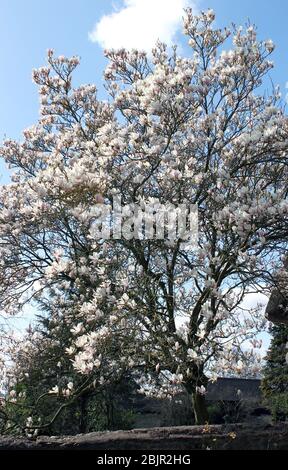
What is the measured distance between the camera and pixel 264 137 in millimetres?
7156

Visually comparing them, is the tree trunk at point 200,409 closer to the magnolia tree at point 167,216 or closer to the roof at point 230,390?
the magnolia tree at point 167,216

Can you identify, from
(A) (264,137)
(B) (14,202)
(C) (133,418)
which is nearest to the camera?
(A) (264,137)

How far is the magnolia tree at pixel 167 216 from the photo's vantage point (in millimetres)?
6602

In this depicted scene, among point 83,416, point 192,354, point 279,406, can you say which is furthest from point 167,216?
point 279,406

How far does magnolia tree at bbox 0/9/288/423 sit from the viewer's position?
6.60 meters

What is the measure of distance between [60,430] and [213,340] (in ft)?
18.8

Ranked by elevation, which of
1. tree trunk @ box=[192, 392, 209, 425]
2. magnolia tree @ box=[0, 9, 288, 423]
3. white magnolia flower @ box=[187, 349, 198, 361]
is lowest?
tree trunk @ box=[192, 392, 209, 425]

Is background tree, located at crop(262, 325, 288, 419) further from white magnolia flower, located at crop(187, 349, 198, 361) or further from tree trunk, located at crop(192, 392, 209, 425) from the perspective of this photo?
white magnolia flower, located at crop(187, 349, 198, 361)

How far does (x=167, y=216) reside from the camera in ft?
22.3

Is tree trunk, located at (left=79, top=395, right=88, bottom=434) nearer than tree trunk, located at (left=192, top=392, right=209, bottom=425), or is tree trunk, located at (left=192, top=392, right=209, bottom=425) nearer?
tree trunk, located at (left=192, top=392, right=209, bottom=425)

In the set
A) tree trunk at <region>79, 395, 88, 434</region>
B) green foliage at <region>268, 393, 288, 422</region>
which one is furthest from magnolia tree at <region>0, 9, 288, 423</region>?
green foliage at <region>268, 393, 288, 422</region>

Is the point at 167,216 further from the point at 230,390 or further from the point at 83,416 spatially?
the point at 230,390

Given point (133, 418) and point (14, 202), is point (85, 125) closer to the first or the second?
point (14, 202)
